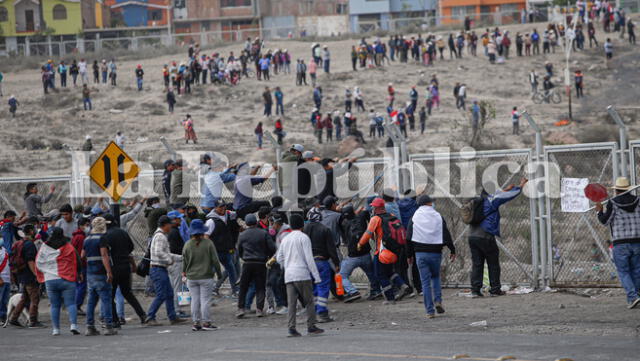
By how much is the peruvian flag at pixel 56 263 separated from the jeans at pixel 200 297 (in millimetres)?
1760

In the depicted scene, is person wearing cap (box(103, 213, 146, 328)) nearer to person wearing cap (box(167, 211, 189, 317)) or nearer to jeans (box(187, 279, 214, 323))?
person wearing cap (box(167, 211, 189, 317))

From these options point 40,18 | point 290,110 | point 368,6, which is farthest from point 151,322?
point 40,18

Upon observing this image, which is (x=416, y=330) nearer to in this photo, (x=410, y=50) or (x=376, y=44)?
(x=376, y=44)

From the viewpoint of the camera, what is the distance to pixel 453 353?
10570 mm

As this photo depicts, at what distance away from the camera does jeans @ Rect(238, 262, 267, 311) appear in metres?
14.4

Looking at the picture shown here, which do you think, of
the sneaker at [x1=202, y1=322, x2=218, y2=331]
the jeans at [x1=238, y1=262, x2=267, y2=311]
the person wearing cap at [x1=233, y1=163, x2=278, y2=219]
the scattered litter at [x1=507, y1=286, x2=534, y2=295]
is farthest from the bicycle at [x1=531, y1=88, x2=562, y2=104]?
the sneaker at [x1=202, y1=322, x2=218, y2=331]

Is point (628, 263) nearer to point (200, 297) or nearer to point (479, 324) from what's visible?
point (479, 324)

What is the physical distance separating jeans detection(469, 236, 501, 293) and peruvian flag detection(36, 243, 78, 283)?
5888mm

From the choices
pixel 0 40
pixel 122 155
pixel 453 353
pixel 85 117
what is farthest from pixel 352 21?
pixel 453 353

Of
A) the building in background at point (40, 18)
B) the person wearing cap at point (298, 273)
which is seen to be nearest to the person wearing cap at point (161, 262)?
the person wearing cap at point (298, 273)

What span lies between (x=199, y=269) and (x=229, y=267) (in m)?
2.75

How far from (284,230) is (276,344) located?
270cm

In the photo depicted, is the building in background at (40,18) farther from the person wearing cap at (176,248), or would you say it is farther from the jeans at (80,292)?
the person wearing cap at (176,248)

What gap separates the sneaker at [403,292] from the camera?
15.0 m
